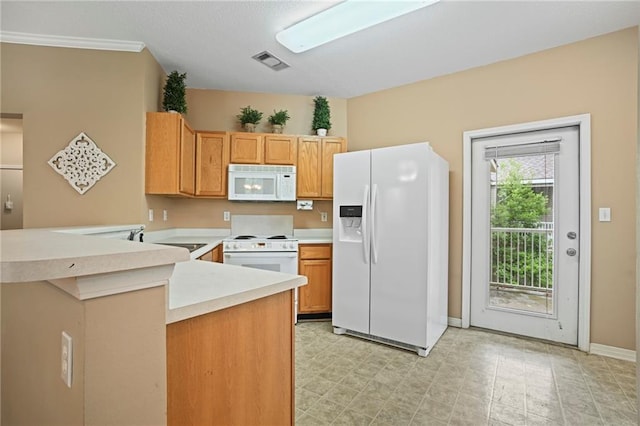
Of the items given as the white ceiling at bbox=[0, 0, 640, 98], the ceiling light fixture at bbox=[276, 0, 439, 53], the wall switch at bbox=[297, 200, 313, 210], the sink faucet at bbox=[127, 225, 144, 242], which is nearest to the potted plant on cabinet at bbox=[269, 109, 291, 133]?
the white ceiling at bbox=[0, 0, 640, 98]

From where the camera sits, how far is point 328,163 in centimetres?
372

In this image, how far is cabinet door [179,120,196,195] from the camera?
10.1 feet

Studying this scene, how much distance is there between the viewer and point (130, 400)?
65cm

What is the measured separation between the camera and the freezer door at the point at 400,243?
2.62 metres

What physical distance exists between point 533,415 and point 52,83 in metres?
4.30

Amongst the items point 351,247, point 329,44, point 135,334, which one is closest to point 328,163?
point 351,247

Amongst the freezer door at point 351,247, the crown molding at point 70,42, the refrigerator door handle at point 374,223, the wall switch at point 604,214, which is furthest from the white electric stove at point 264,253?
the wall switch at point 604,214

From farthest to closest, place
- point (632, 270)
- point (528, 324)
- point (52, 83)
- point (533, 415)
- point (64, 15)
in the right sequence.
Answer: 1. point (528, 324)
2. point (52, 83)
3. point (632, 270)
4. point (64, 15)
5. point (533, 415)

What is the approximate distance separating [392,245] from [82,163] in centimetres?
280

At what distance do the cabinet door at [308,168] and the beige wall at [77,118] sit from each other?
64.2 inches

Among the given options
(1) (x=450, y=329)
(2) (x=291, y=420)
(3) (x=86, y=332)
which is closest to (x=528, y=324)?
(1) (x=450, y=329)

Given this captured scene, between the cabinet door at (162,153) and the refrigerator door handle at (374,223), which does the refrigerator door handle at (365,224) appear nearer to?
the refrigerator door handle at (374,223)

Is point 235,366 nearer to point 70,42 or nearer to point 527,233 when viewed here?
point 527,233

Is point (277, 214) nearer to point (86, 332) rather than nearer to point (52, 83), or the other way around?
point (52, 83)
